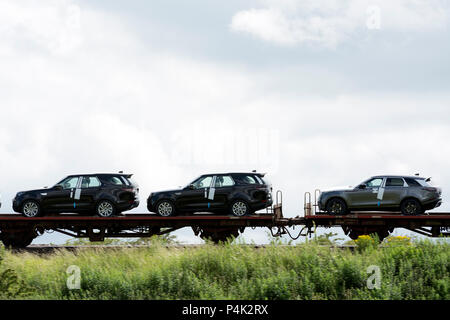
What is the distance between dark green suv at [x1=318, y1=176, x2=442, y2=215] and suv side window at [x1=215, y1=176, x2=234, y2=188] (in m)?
3.72

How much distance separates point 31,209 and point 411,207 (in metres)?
13.9

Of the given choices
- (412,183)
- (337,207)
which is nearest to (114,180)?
(337,207)

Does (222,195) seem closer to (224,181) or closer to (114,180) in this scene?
(224,181)

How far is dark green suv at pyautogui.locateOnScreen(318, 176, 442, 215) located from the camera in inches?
805

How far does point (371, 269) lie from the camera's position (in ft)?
41.2

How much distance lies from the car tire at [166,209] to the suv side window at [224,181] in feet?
5.99

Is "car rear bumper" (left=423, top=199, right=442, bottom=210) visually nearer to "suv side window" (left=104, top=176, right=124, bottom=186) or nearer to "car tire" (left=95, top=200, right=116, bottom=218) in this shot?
"suv side window" (left=104, top=176, right=124, bottom=186)

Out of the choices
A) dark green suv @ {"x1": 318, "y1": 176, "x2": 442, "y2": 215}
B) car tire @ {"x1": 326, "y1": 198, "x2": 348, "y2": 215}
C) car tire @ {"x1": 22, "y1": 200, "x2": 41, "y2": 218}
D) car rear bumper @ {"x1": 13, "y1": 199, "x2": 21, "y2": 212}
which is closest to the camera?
dark green suv @ {"x1": 318, "y1": 176, "x2": 442, "y2": 215}

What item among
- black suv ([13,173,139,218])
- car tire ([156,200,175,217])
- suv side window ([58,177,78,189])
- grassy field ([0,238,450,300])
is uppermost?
suv side window ([58,177,78,189])

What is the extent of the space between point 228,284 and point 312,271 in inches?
75.0

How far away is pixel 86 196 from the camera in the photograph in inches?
821

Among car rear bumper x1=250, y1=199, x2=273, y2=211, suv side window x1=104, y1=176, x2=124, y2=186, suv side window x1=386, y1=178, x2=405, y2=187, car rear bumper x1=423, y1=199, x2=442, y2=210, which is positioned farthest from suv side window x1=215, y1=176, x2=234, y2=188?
car rear bumper x1=423, y1=199, x2=442, y2=210

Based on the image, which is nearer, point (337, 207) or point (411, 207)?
point (411, 207)
